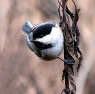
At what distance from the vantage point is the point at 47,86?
3369mm

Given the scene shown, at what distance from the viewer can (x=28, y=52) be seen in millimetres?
3555

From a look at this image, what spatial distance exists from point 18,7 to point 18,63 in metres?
0.51

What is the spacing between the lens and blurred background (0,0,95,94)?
125 inches

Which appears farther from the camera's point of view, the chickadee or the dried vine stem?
the chickadee

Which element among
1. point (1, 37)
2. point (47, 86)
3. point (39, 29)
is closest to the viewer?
point (39, 29)

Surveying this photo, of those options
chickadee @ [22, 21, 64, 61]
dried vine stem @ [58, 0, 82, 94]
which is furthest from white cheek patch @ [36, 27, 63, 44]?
dried vine stem @ [58, 0, 82, 94]

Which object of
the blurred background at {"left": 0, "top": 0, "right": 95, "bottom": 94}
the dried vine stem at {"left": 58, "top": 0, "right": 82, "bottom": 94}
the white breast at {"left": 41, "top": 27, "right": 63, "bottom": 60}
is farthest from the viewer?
the blurred background at {"left": 0, "top": 0, "right": 95, "bottom": 94}

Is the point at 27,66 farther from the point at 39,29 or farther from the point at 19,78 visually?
the point at 39,29

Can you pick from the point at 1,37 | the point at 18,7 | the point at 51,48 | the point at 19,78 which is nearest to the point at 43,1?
the point at 18,7

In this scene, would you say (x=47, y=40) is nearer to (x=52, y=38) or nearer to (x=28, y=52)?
(x=52, y=38)

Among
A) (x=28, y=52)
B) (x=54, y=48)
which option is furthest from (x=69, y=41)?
(x=28, y=52)

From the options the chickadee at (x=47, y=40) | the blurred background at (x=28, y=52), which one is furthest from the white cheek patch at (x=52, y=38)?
the blurred background at (x=28, y=52)

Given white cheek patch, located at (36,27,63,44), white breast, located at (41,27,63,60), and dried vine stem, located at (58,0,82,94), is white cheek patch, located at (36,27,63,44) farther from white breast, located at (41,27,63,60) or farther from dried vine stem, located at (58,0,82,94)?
dried vine stem, located at (58,0,82,94)

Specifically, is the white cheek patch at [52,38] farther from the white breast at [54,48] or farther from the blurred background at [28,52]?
the blurred background at [28,52]
